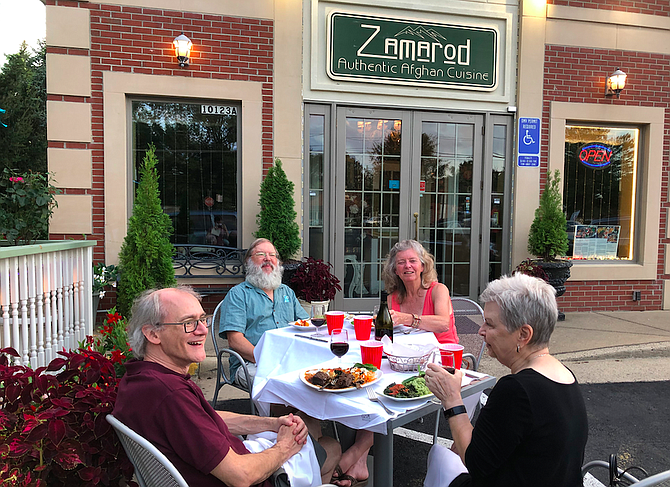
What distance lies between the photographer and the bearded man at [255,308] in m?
3.34

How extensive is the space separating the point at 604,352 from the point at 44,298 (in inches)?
230

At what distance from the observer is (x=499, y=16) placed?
6711mm

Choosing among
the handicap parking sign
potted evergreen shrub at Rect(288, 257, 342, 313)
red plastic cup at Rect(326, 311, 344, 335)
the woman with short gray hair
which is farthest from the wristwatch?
the handicap parking sign

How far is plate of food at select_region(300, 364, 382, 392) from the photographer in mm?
2078

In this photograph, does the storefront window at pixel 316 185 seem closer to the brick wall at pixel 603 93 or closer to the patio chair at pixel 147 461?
the brick wall at pixel 603 93

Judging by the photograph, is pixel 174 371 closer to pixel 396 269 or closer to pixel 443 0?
pixel 396 269

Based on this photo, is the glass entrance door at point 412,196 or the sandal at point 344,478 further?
the glass entrance door at point 412,196

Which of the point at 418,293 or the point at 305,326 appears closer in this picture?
the point at 305,326

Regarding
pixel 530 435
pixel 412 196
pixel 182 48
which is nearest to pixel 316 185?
pixel 412 196

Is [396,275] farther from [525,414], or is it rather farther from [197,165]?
[197,165]

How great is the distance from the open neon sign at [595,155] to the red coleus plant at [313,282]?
465 cm

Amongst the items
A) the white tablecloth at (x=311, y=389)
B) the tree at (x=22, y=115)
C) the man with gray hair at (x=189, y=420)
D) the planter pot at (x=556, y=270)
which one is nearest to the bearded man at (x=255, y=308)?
the white tablecloth at (x=311, y=389)

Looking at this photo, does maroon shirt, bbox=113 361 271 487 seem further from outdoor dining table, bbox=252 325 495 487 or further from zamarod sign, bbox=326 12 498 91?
zamarod sign, bbox=326 12 498 91

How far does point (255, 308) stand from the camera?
139 inches
